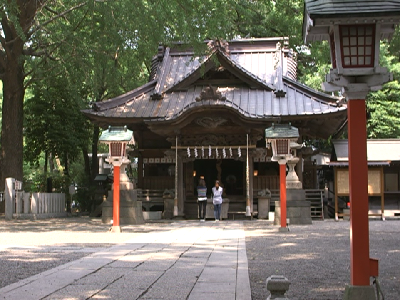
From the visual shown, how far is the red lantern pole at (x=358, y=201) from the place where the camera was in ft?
17.3

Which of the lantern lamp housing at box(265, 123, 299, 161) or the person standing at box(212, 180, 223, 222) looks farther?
the person standing at box(212, 180, 223, 222)

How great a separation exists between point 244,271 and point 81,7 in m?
11.9

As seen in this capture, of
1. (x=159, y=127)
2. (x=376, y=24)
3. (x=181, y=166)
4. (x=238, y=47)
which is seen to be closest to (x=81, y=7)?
(x=159, y=127)

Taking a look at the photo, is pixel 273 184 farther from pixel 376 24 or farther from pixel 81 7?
pixel 376 24

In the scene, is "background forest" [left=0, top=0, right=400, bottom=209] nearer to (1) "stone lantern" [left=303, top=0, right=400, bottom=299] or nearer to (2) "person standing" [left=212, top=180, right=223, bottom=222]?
(2) "person standing" [left=212, top=180, right=223, bottom=222]

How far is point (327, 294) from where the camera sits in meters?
5.92

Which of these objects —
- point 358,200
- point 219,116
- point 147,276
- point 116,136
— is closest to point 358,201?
point 358,200

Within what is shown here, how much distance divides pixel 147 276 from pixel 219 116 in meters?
14.5

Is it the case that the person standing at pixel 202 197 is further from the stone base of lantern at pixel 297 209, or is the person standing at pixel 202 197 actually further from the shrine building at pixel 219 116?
the stone base of lantern at pixel 297 209

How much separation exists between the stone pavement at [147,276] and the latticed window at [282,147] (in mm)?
5038

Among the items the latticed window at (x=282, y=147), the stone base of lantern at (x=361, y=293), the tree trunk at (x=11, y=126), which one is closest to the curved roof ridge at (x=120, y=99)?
the tree trunk at (x=11, y=126)

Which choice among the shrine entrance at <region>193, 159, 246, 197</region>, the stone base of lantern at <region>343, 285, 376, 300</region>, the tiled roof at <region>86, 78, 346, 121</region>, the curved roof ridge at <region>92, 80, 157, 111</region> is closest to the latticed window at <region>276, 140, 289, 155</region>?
the tiled roof at <region>86, 78, 346, 121</region>

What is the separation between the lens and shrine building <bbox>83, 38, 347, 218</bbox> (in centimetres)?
2075

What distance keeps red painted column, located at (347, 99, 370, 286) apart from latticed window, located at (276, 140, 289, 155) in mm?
9374
